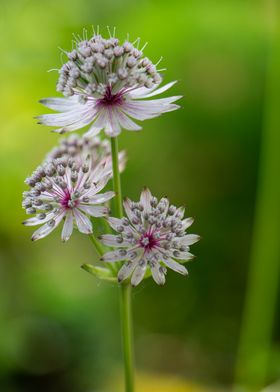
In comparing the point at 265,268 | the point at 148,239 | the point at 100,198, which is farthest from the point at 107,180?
the point at 265,268

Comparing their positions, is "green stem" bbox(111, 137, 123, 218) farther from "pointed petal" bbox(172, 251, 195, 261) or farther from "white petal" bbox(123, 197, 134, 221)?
"pointed petal" bbox(172, 251, 195, 261)

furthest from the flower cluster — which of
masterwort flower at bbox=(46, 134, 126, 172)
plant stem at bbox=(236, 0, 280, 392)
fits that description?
plant stem at bbox=(236, 0, 280, 392)

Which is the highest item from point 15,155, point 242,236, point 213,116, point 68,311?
point 213,116

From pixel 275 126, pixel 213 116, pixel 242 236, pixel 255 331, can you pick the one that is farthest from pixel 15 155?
pixel 255 331

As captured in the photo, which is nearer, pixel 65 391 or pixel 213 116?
pixel 65 391

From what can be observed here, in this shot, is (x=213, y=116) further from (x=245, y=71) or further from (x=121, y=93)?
(x=121, y=93)

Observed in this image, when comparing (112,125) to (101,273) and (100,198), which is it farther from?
(101,273)

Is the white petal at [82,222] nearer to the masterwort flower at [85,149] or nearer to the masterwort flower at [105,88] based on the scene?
the masterwort flower at [105,88]

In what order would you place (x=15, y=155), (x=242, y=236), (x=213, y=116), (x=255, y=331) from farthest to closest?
(x=15, y=155) → (x=213, y=116) → (x=242, y=236) → (x=255, y=331)

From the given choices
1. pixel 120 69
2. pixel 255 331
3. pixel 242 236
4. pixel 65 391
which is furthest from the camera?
pixel 242 236
